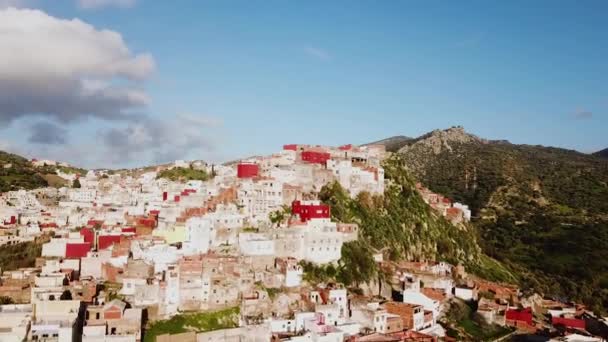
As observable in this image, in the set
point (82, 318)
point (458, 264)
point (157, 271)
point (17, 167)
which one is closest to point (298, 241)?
point (157, 271)

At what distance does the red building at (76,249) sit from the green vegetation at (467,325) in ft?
118

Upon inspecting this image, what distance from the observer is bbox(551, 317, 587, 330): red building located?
6381 cm

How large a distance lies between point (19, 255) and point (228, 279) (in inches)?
960

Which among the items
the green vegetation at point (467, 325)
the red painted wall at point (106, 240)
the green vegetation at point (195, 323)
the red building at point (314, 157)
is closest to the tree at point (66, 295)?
the green vegetation at point (195, 323)

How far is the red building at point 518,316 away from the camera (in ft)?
210

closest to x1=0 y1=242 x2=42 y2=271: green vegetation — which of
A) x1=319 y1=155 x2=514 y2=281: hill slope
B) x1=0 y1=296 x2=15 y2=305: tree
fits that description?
x1=0 y1=296 x2=15 y2=305: tree

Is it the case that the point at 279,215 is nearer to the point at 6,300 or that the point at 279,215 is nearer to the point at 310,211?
the point at 310,211

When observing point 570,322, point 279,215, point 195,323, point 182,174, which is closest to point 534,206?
point 570,322

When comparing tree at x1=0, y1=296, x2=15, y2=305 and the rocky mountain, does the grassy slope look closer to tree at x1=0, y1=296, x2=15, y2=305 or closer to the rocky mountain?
tree at x1=0, y1=296, x2=15, y2=305

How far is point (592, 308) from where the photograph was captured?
86.1 metres

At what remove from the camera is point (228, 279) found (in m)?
49.8

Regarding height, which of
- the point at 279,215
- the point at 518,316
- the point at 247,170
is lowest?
the point at 518,316

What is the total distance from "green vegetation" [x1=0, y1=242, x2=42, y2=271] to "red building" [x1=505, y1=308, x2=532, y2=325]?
1952 inches

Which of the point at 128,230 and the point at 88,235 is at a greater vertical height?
the point at 128,230
